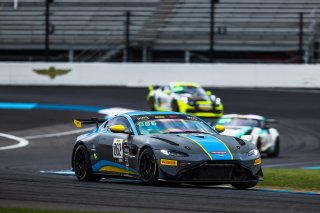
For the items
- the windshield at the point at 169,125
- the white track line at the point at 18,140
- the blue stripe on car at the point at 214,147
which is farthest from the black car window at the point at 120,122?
the white track line at the point at 18,140

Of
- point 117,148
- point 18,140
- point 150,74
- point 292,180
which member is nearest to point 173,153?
point 117,148

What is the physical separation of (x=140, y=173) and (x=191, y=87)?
65.2ft

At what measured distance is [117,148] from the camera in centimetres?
1363

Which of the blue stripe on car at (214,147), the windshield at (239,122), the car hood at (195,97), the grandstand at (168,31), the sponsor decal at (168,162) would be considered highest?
the grandstand at (168,31)

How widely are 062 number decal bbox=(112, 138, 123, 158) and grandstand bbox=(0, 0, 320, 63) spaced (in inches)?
1163

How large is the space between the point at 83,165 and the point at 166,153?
2.38 meters

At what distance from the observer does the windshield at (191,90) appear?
105ft

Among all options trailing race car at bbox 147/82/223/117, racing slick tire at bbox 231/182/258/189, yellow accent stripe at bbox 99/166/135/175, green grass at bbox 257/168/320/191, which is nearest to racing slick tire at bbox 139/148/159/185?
yellow accent stripe at bbox 99/166/135/175

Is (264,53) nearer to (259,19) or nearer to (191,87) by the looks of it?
(259,19)

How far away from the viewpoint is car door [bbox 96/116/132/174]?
13453 millimetres

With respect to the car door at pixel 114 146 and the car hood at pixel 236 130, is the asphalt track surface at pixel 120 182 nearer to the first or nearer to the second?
the car door at pixel 114 146

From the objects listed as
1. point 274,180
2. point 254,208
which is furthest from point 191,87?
point 254,208

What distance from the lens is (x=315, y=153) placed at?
2347 cm

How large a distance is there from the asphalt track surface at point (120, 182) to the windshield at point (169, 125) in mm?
836
